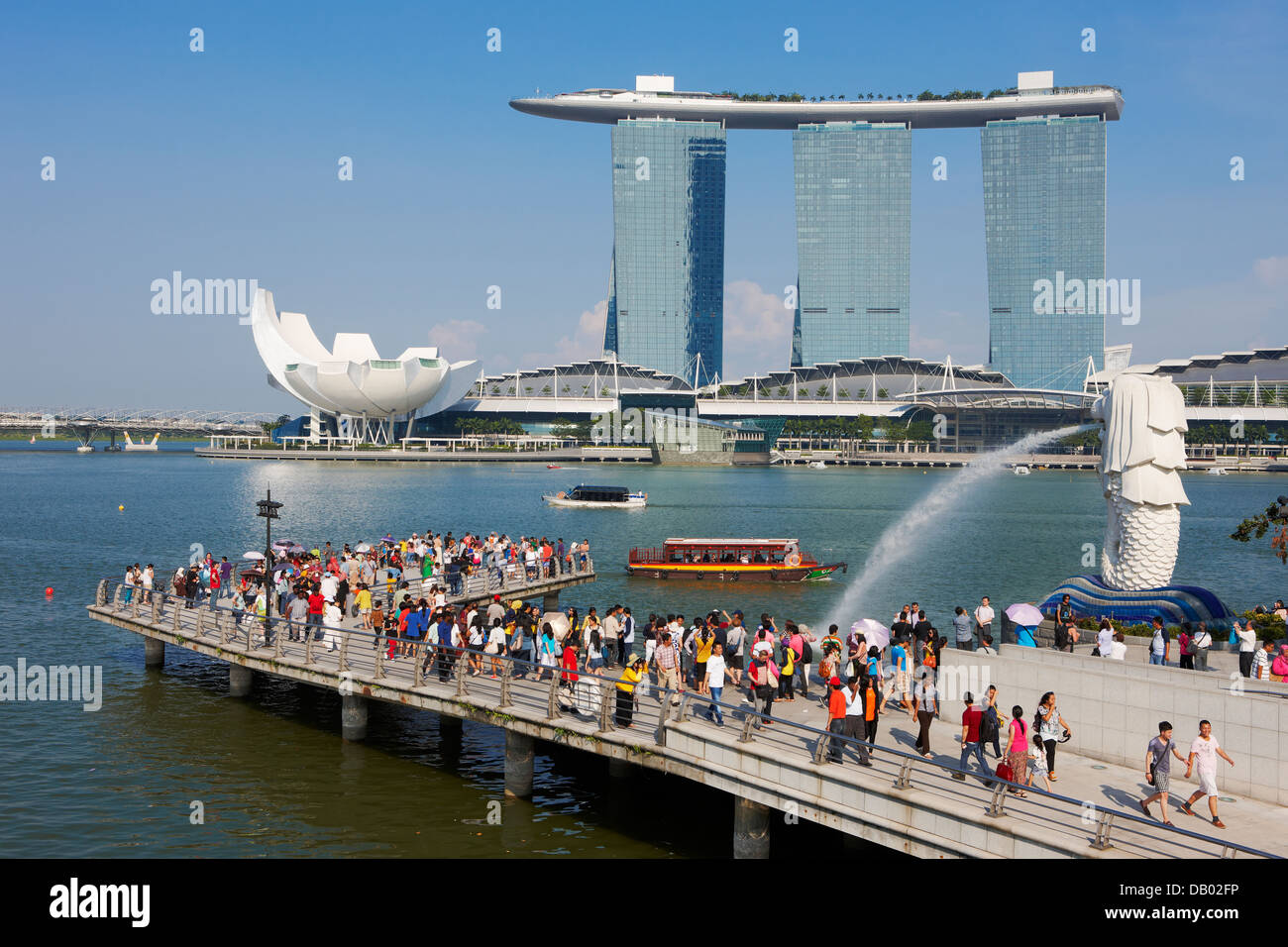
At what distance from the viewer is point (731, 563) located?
44.1 meters

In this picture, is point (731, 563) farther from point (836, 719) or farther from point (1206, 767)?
point (1206, 767)

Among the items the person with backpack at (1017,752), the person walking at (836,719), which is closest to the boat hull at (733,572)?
the person walking at (836,719)

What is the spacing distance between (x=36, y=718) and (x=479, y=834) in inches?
453

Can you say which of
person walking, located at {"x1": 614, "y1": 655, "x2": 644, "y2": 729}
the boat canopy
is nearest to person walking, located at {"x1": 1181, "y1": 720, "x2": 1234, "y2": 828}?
person walking, located at {"x1": 614, "y1": 655, "x2": 644, "y2": 729}

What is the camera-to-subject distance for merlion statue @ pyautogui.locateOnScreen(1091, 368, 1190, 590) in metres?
22.0

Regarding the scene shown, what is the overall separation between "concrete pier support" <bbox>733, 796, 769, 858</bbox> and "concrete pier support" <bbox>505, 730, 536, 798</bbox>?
4396 millimetres

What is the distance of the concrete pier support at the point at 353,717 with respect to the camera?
2088cm

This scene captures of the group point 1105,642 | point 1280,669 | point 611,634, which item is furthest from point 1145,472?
point 611,634

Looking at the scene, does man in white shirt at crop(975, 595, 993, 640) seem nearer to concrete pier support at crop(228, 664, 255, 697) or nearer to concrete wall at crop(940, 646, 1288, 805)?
concrete wall at crop(940, 646, 1288, 805)

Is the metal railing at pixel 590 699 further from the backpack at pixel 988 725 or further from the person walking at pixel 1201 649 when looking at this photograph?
the person walking at pixel 1201 649

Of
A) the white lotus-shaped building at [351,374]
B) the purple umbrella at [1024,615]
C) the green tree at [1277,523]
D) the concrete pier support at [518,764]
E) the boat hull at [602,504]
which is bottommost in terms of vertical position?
the concrete pier support at [518,764]

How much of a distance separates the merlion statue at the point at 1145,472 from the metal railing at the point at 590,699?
990cm

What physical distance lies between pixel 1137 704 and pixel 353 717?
13574 mm
